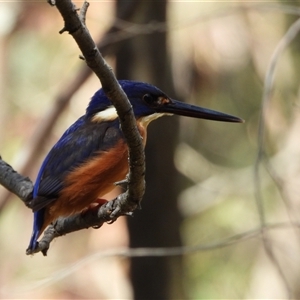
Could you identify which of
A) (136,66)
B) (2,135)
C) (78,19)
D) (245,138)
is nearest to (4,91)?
(2,135)

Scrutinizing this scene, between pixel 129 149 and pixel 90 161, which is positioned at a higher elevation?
pixel 90 161

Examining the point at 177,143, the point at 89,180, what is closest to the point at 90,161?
the point at 89,180

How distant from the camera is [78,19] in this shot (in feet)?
4.95

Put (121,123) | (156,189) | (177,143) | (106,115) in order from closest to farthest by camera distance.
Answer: (121,123), (106,115), (156,189), (177,143)

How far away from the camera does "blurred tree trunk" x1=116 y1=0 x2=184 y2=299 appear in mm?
4520

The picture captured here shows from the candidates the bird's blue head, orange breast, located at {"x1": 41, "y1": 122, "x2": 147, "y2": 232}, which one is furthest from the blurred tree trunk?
orange breast, located at {"x1": 41, "y1": 122, "x2": 147, "y2": 232}

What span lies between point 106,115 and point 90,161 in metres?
0.32

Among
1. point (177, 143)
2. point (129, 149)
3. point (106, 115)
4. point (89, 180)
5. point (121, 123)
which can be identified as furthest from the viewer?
point (177, 143)

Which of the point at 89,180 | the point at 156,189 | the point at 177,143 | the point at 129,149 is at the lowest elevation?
the point at 129,149

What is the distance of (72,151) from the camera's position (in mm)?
3004

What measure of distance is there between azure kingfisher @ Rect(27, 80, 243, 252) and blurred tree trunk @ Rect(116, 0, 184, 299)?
1.42 metres

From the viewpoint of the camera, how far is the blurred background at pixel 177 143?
4566 mm

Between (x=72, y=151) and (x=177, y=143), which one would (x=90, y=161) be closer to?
(x=72, y=151)

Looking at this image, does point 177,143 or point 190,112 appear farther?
point 177,143
